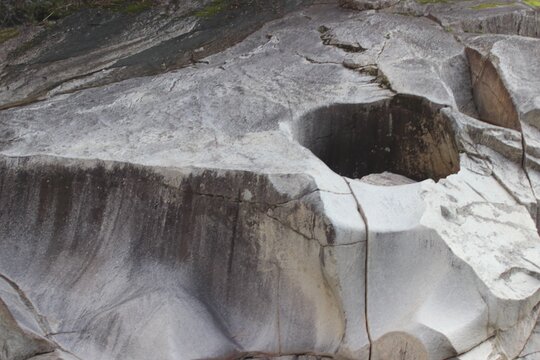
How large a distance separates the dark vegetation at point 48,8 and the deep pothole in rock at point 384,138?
339 cm

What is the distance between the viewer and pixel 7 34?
6395mm

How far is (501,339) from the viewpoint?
3541 mm

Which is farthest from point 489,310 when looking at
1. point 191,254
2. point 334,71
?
point 334,71

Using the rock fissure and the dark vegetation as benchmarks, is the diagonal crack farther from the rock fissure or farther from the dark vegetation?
the dark vegetation

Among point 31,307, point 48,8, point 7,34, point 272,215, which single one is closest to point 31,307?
point 31,307

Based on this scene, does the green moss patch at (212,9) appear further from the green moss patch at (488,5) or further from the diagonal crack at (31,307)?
the diagonal crack at (31,307)

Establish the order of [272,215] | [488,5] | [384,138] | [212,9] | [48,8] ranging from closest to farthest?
[272,215] → [384,138] → [488,5] → [48,8] → [212,9]

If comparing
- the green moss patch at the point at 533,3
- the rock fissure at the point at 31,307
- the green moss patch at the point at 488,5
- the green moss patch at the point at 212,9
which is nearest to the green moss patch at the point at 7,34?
the green moss patch at the point at 212,9

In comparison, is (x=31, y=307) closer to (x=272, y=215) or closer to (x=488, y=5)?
(x=272, y=215)

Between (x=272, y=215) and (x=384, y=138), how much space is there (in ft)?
6.21

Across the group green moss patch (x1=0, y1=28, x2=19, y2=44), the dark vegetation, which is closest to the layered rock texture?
green moss patch (x1=0, y1=28, x2=19, y2=44)

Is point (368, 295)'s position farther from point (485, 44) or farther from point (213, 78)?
point (485, 44)

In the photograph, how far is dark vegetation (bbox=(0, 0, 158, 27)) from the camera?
22.1 ft

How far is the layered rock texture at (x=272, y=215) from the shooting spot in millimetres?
3514
